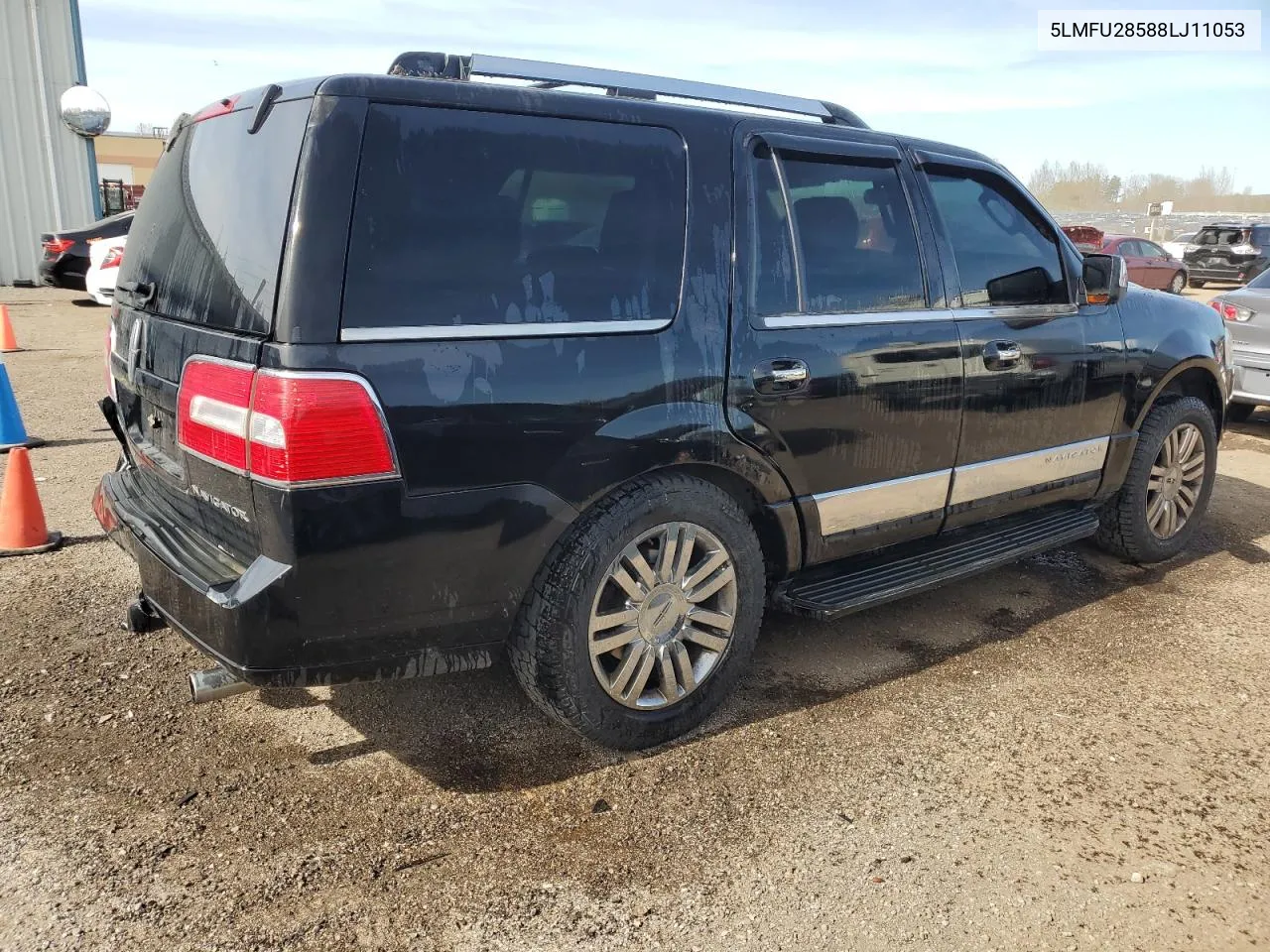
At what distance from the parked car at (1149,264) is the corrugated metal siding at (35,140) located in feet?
65.3

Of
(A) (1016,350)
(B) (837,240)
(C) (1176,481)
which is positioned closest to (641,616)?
(B) (837,240)

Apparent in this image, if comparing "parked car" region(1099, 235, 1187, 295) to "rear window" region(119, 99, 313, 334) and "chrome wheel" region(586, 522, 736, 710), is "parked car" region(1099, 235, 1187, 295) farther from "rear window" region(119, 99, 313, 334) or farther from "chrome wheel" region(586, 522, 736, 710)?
"rear window" region(119, 99, 313, 334)

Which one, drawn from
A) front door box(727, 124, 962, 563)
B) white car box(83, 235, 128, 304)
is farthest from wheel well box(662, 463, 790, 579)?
white car box(83, 235, 128, 304)

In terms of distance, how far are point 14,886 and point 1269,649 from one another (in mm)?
4484

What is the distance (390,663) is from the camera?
107 inches

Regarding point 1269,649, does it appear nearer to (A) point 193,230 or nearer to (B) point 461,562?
(B) point 461,562

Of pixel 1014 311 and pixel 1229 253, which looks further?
pixel 1229 253

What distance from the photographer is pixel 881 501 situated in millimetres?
3693

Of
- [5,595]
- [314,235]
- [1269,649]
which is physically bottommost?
[1269,649]

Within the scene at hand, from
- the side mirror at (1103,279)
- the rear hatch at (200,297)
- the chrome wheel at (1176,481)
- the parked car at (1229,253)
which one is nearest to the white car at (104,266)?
the rear hatch at (200,297)

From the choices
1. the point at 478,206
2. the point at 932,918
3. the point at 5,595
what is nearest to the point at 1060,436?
the point at 932,918

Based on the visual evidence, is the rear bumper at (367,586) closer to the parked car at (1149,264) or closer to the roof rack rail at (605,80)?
the roof rack rail at (605,80)

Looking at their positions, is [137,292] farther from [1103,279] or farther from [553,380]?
[1103,279]

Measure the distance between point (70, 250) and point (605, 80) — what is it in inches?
557
